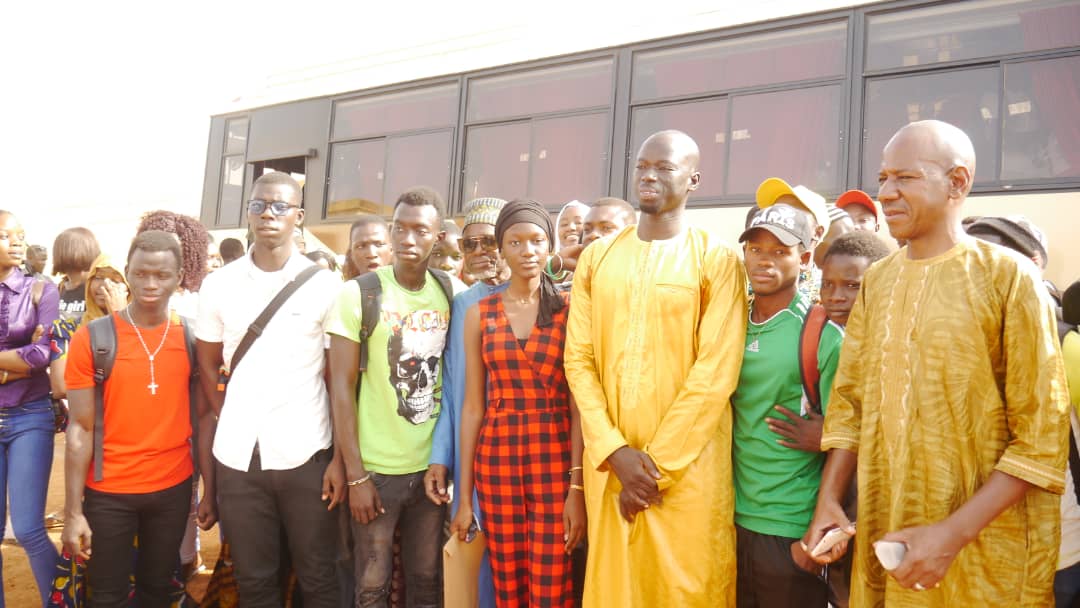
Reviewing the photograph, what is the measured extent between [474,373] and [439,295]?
0.43m

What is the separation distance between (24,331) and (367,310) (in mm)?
1827

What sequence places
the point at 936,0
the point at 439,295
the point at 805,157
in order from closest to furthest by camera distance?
the point at 439,295 → the point at 936,0 → the point at 805,157

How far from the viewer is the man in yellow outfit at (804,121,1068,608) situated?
1.50 m

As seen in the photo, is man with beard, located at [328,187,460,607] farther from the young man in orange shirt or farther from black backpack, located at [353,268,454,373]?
the young man in orange shirt

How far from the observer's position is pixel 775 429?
212 centimetres

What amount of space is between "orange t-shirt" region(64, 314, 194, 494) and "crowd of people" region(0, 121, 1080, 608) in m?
0.01

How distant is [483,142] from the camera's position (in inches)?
291

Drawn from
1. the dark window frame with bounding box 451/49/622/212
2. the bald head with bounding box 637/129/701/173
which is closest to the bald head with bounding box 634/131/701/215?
the bald head with bounding box 637/129/701/173

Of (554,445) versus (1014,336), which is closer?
(1014,336)

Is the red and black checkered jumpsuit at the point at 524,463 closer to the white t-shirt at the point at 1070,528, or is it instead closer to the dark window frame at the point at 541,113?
the white t-shirt at the point at 1070,528

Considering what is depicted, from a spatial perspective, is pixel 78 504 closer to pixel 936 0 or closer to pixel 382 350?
pixel 382 350

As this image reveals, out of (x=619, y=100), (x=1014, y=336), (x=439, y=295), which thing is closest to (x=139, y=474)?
(x=439, y=295)

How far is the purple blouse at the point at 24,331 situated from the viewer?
3.15 meters

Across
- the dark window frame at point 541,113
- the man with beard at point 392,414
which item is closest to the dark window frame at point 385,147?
the dark window frame at point 541,113
